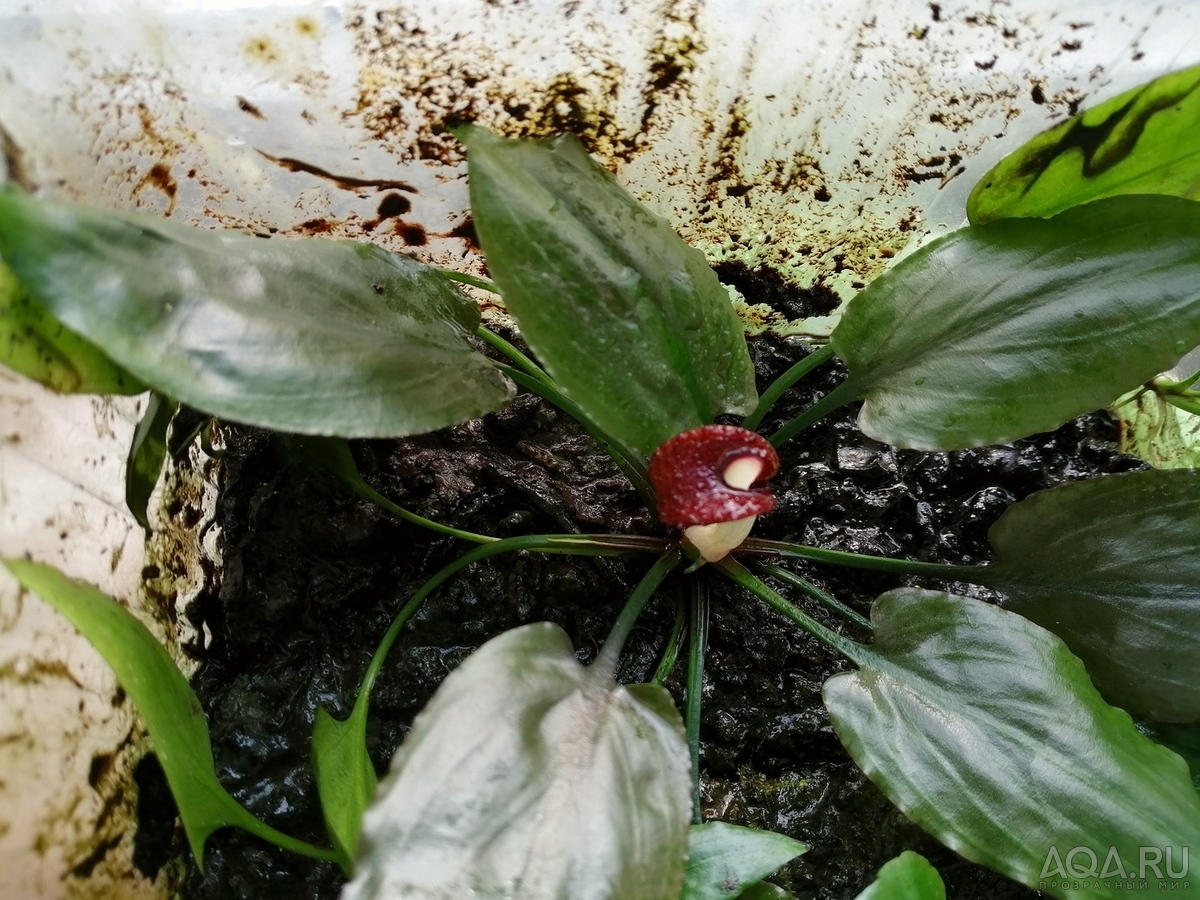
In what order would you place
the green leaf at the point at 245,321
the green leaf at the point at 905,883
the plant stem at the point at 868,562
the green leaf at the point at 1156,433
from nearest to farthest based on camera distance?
1. the green leaf at the point at 245,321
2. the green leaf at the point at 905,883
3. the plant stem at the point at 868,562
4. the green leaf at the point at 1156,433

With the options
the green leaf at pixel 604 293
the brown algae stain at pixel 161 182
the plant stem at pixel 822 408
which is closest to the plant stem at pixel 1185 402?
the plant stem at pixel 822 408

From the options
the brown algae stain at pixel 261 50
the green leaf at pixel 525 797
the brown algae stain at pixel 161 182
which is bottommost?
the green leaf at pixel 525 797

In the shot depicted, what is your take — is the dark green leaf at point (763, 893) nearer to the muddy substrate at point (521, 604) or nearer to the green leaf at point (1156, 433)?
the muddy substrate at point (521, 604)

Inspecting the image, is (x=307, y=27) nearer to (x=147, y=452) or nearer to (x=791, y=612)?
(x=147, y=452)

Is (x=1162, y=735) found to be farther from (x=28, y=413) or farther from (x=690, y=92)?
(x=28, y=413)

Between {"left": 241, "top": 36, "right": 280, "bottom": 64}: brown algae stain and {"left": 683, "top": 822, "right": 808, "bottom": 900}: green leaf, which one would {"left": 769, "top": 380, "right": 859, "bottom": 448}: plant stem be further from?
{"left": 241, "top": 36, "right": 280, "bottom": 64}: brown algae stain

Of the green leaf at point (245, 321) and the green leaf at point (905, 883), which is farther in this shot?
the green leaf at point (905, 883)
